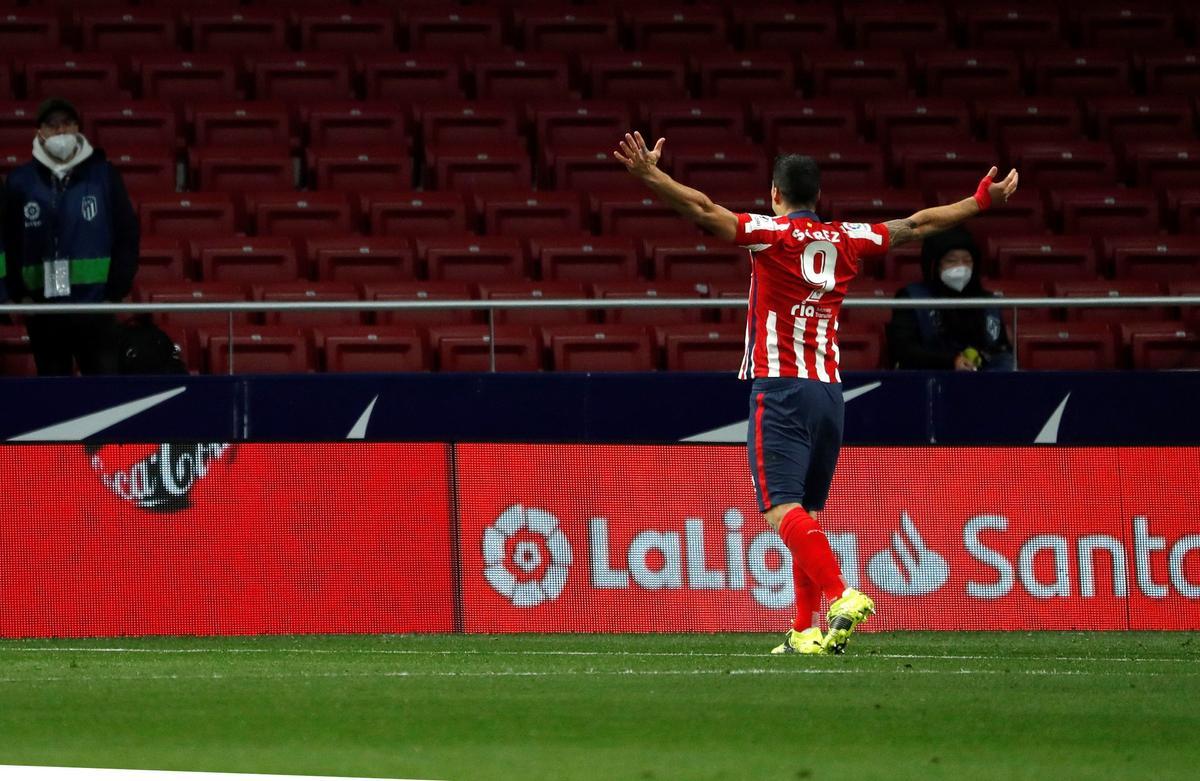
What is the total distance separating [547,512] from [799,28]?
30.0ft

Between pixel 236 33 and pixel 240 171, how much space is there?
2.46 meters

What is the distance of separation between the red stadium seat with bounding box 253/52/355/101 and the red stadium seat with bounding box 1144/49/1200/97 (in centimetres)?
771

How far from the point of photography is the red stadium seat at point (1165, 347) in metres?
13.2

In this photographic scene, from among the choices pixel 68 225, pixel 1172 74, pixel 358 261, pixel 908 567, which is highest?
pixel 1172 74

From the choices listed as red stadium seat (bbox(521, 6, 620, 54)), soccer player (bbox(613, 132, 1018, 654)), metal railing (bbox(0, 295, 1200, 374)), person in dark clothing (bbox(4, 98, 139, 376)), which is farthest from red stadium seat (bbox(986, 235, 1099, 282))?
soccer player (bbox(613, 132, 1018, 654))

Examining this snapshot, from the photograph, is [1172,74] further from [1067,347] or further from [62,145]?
[62,145]

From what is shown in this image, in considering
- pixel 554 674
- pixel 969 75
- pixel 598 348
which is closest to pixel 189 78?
pixel 598 348

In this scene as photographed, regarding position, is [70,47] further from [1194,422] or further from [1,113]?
[1194,422]

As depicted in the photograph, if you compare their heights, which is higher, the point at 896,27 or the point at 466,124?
the point at 896,27

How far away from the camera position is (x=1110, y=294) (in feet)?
48.1

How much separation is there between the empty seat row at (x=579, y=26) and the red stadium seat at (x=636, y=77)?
56 cm

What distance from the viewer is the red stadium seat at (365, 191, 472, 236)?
49.8 ft

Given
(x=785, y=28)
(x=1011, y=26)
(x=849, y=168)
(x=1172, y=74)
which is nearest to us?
(x=849, y=168)

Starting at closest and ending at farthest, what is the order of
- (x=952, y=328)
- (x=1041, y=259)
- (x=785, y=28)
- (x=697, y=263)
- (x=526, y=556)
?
(x=526, y=556), (x=952, y=328), (x=697, y=263), (x=1041, y=259), (x=785, y=28)
